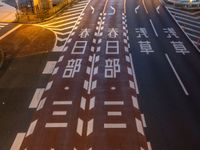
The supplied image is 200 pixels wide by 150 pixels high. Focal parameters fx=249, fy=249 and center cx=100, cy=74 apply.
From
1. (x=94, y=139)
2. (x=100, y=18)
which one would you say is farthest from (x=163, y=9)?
(x=94, y=139)

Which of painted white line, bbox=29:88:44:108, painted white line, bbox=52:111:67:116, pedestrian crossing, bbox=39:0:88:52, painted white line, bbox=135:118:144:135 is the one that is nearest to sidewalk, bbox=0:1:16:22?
pedestrian crossing, bbox=39:0:88:52

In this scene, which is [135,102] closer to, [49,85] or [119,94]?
[119,94]

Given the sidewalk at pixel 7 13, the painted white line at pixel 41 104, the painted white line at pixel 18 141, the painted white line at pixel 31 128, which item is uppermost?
the sidewalk at pixel 7 13

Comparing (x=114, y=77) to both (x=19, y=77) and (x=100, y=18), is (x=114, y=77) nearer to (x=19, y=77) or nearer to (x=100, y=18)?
(x=19, y=77)

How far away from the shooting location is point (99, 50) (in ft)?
88.0

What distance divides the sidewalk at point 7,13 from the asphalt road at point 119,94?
11.1 metres

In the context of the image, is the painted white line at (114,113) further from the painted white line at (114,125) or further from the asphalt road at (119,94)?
the painted white line at (114,125)

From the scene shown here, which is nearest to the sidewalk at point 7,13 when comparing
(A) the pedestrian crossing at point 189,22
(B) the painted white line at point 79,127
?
(A) the pedestrian crossing at point 189,22

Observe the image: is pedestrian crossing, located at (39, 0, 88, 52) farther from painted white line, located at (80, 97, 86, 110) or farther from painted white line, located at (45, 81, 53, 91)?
painted white line, located at (80, 97, 86, 110)

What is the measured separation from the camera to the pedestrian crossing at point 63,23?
1166 inches

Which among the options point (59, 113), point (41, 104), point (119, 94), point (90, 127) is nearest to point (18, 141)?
point (59, 113)

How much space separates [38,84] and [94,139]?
27.2 feet

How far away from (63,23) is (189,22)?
1766cm

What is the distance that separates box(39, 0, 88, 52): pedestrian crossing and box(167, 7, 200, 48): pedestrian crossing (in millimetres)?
14382
